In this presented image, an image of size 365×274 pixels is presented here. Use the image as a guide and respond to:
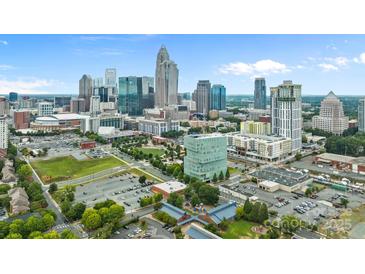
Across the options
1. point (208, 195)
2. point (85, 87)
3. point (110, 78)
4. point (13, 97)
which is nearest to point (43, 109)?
point (13, 97)

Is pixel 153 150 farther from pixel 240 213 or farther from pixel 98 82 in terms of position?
pixel 98 82

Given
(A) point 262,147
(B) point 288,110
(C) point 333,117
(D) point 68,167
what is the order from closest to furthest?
(D) point 68,167
(A) point 262,147
(B) point 288,110
(C) point 333,117

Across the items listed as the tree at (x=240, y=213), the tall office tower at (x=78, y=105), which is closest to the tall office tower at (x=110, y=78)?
the tall office tower at (x=78, y=105)

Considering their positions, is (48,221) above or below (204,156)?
below

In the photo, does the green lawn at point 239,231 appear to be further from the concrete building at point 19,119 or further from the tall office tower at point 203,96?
the tall office tower at point 203,96

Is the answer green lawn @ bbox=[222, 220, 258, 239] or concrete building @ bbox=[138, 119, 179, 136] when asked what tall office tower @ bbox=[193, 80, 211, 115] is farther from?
green lawn @ bbox=[222, 220, 258, 239]

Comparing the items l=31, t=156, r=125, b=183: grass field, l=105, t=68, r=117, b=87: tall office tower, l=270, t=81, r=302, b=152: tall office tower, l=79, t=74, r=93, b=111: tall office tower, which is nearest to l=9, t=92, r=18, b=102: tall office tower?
l=79, t=74, r=93, b=111: tall office tower
